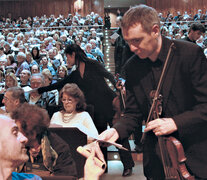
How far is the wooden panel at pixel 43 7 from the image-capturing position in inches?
772

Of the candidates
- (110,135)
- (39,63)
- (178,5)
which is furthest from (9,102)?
(178,5)

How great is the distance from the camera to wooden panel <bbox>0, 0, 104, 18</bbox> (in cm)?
1961

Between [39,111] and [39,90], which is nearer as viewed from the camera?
[39,111]

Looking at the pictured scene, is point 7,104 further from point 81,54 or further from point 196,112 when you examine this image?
point 196,112

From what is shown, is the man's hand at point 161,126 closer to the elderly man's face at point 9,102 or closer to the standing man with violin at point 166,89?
the standing man with violin at point 166,89

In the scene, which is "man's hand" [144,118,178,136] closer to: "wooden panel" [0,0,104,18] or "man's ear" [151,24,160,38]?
"man's ear" [151,24,160,38]

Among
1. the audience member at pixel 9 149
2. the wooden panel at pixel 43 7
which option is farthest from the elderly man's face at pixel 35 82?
the wooden panel at pixel 43 7

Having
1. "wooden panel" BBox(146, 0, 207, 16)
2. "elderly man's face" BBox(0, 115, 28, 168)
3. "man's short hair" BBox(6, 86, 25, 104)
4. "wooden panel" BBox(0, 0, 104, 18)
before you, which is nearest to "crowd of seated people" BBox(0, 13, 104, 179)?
"man's short hair" BBox(6, 86, 25, 104)

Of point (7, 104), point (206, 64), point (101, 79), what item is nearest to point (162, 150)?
point (206, 64)

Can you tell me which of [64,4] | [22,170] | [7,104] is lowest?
[22,170]

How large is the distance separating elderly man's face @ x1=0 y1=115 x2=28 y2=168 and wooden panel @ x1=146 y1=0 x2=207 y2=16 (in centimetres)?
1955

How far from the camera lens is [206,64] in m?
1.37

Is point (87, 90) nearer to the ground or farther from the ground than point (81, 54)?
nearer to the ground

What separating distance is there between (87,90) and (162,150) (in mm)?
2100
